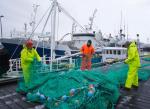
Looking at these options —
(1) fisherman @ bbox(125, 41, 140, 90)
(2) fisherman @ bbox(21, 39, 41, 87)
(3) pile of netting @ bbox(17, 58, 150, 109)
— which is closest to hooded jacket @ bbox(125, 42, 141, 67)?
(1) fisherman @ bbox(125, 41, 140, 90)

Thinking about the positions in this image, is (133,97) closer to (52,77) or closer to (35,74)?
(52,77)

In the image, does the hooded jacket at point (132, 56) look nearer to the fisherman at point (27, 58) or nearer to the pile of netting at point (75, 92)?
the pile of netting at point (75, 92)

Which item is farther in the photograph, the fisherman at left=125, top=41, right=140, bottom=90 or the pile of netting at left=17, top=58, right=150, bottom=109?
the fisherman at left=125, top=41, right=140, bottom=90

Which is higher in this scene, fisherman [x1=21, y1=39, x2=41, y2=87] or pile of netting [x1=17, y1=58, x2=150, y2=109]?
fisherman [x1=21, y1=39, x2=41, y2=87]

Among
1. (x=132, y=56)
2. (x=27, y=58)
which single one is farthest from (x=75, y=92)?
(x=132, y=56)

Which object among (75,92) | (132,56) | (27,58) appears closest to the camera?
(75,92)

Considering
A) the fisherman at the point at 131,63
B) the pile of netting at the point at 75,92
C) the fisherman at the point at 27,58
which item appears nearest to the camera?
the pile of netting at the point at 75,92

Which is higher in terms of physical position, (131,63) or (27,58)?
(27,58)

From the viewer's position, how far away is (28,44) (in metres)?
6.57

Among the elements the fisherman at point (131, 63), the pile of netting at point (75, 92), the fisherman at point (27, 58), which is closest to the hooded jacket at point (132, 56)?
the fisherman at point (131, 63)

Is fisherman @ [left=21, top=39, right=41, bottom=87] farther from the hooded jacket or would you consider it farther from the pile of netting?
the hooded jacket

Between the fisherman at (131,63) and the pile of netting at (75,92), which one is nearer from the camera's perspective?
the pile of netting at (75,92)

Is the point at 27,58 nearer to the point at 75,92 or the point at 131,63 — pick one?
the point at 75,92

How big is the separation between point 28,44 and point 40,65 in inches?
31.1
